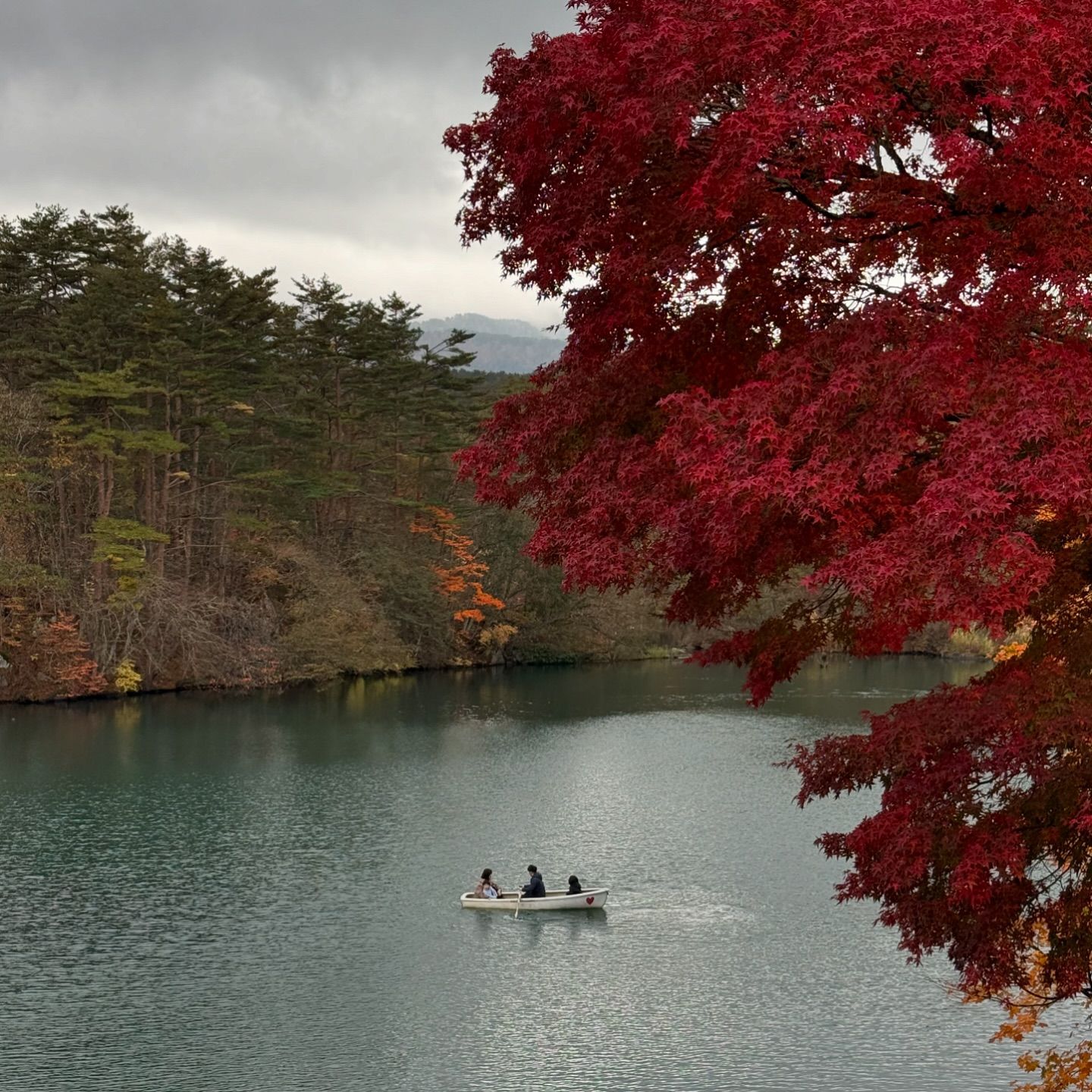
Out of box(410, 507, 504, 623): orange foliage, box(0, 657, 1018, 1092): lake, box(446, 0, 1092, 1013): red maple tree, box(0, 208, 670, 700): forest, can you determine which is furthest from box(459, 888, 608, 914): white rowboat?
box(410, 507, 504, 623): orange foliage

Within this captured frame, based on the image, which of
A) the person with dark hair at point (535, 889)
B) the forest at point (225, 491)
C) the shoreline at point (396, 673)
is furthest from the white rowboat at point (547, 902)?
the forest at point (225, 491)

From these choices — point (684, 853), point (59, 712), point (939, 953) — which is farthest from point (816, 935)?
point (59, 712)

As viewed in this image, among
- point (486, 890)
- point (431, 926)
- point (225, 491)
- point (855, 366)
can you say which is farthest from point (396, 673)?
point (855, 366)

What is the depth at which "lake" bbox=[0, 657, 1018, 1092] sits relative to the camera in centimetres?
1471

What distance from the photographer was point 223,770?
29.9 m

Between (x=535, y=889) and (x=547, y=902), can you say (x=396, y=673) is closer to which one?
(x=535, y=889)

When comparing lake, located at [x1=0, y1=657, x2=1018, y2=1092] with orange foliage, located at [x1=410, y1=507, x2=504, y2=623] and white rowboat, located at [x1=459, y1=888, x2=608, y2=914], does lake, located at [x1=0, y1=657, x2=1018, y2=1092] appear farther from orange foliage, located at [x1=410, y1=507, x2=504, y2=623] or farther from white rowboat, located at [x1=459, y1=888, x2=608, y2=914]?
orange foliage, located at [x1=410, y1=507, x2=504, y2=623]

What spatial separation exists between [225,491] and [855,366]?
40.9 metres

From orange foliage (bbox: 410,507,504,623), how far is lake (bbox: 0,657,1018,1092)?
45.6 ft

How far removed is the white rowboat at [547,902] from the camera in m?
20.0

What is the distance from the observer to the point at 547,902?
65.5 ft

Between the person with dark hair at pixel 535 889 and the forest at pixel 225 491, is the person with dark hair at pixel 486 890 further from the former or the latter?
the forest at pixel 225 491

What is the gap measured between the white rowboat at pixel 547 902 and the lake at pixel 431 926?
0.63 feet

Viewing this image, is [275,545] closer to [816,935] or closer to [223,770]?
[223,770]
